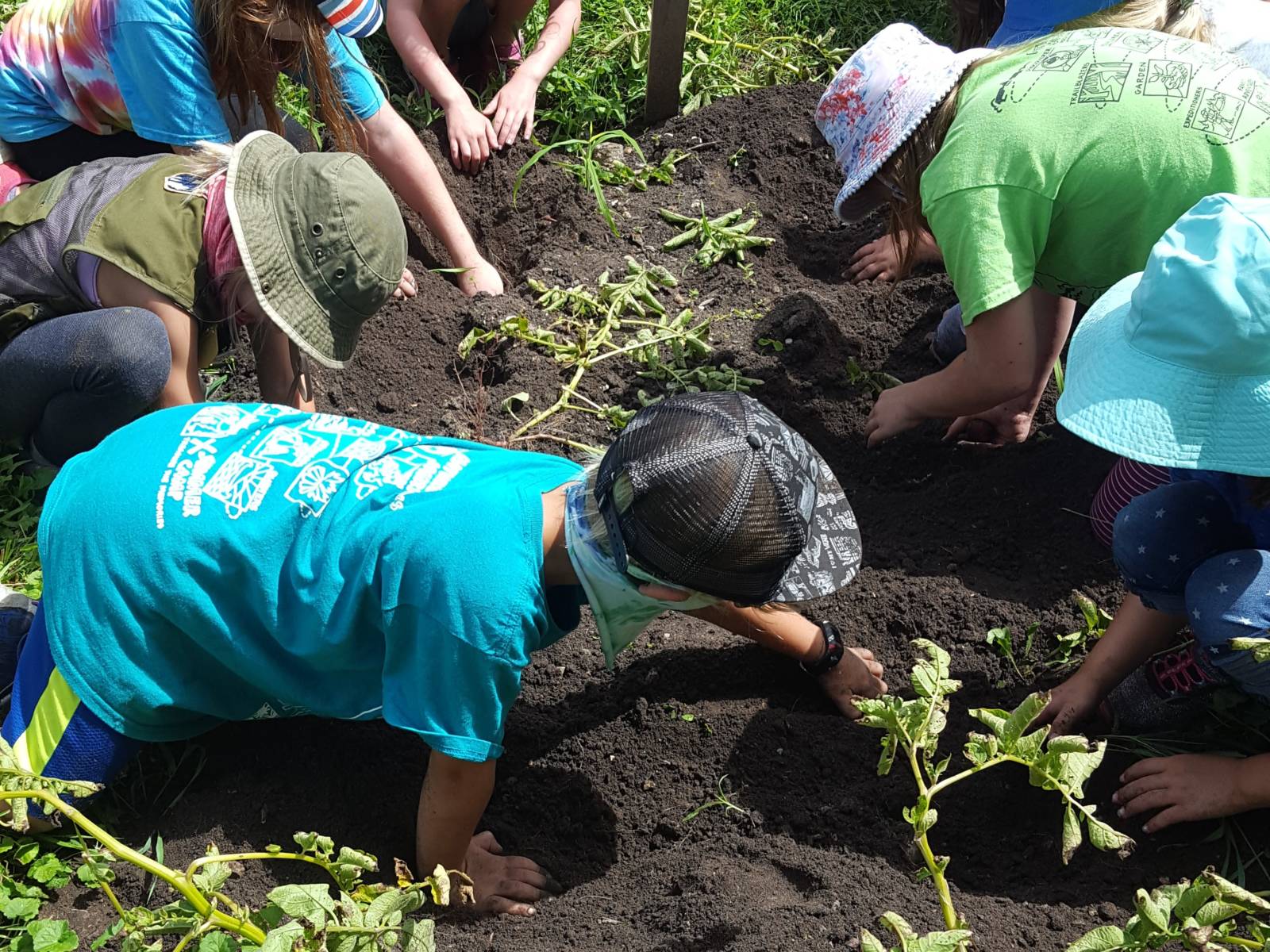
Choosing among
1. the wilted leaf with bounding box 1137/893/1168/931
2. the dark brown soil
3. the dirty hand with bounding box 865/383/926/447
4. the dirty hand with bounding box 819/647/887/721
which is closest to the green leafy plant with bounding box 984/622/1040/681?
the dark brown soil

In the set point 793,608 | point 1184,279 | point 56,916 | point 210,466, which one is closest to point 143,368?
point 210,466

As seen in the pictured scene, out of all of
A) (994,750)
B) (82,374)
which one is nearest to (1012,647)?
(994,750)

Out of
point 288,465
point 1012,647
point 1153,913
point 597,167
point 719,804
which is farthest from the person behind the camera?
point 597,167

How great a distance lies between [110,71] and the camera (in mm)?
2639

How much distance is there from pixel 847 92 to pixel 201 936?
1.91m

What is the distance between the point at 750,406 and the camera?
153cm

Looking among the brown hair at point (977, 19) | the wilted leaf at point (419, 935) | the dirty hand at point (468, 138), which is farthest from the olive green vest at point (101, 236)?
the brown hair at point (977, 19)

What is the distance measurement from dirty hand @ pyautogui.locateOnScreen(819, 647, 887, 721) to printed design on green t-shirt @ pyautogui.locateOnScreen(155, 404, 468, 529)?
834mm

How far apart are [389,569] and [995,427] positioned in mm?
1694

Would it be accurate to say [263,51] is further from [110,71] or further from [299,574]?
[299,574]

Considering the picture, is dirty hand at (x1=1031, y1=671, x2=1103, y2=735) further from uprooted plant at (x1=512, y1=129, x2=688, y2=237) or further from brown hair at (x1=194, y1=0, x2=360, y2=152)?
brown hair at (x1=194, y1=0, x2=360, y2=152)

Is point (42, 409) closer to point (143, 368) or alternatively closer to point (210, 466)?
point (143, 368)

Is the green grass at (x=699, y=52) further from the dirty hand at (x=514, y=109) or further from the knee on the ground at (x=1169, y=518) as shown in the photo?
the knee on the ground at (x=1169, y=518)

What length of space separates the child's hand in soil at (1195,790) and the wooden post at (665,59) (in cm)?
257
